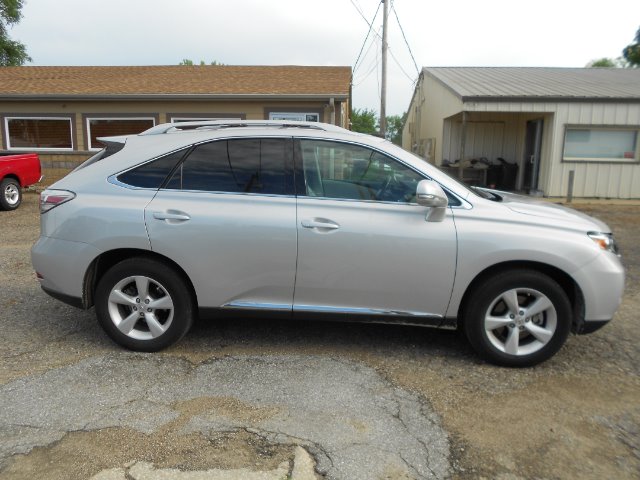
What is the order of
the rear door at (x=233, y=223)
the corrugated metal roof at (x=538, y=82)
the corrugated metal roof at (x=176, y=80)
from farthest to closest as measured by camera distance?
the corrugated metal roof at (x=176, y=80), the corrugated metal roof at (x=538, y=82), the rear door at (x=233, y=223)

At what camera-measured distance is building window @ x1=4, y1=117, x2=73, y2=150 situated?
50.4 ft

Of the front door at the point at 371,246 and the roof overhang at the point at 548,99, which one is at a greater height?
the roof overhang at the point at 548,99

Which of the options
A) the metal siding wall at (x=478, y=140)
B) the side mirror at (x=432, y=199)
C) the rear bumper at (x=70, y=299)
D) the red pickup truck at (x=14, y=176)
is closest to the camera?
the side mirror at (x=432, y=199)

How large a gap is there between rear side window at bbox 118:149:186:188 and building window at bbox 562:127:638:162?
41.9 ft

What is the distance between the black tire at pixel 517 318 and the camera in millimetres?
3629

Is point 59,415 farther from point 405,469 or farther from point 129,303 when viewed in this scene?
point 405,469

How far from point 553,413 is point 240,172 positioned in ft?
8.91

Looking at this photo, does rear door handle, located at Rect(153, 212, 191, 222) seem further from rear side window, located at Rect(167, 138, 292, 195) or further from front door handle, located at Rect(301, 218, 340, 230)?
front door handle, located at Rect(301, 218, 340, 230)

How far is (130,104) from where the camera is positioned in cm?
1494

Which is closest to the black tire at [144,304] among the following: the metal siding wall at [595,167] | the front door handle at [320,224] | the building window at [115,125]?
the front door handle at [320,224]

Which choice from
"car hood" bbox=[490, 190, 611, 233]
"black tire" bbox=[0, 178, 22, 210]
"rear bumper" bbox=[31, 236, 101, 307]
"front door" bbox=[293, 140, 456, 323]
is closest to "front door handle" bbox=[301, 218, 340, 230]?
"front door" bbox=[293, 140, 456, 323]

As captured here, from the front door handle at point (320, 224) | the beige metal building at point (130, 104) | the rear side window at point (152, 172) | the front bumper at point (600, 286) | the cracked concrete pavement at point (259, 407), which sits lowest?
the cracked concrete pavement at point (259, 407)

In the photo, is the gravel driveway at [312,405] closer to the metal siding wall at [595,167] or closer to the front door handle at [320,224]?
the front door handle at [320,224]

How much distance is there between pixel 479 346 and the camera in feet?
12.3
